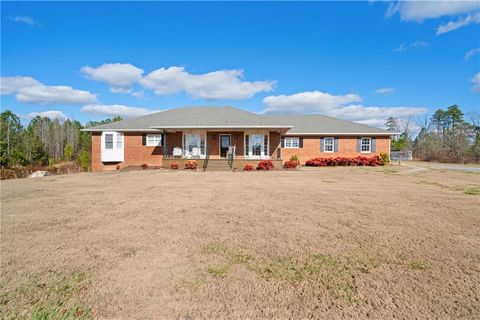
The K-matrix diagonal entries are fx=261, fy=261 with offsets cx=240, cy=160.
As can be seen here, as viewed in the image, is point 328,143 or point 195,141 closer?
point 195,141

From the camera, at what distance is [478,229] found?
4.88 m

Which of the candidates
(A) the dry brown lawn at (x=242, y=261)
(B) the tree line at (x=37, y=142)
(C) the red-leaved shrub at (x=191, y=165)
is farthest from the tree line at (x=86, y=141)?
(A) the dry brown lawn at (x=242, y=261)

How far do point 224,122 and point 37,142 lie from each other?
40353 mm

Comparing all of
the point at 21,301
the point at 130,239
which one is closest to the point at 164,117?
the point at 130,239

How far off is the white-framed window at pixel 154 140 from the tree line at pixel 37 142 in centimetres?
615

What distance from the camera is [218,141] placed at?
21062mm

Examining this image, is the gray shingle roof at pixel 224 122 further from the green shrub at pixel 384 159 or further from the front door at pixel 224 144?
the green shrub at pixel 384 159

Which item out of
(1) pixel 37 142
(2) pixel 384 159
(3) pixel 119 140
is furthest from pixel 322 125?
(1) pixel 37 142

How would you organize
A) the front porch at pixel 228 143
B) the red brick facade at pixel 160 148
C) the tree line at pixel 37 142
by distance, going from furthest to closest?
1. the tree line at pixel 37 142
2. the red brick facade at pixel 160 148
3. the front porch at pixel 228 143

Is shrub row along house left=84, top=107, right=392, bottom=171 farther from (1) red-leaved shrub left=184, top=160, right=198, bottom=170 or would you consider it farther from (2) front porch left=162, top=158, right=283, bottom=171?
(1) red-leaved shrub left=184, top=160, right=198, bottom=170

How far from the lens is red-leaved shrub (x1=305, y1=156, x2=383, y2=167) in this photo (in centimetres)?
2095

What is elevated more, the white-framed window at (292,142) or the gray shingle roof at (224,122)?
the gray shingle roof at (224,122)

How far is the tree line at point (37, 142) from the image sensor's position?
114ft

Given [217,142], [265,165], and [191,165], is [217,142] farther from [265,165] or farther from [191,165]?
[265,165]
